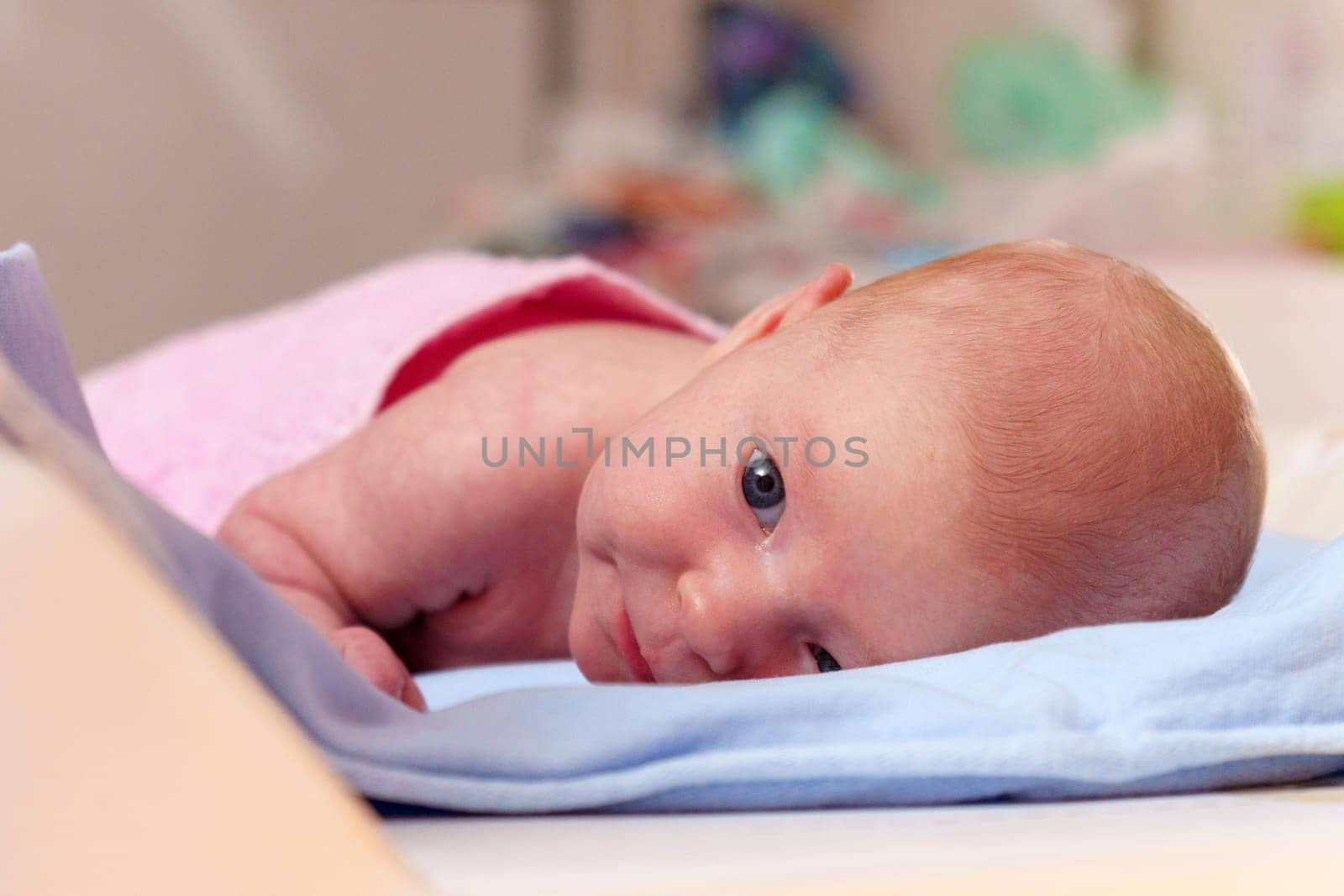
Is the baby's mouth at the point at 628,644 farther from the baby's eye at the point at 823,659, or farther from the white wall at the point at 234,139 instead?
the white wall at the point at 234,139

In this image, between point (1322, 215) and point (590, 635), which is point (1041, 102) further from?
point (590, 635)

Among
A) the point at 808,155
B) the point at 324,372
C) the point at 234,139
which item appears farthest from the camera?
the point at 808,155

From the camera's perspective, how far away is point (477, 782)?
51 centimetres

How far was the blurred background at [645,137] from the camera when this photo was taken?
8.03 ft

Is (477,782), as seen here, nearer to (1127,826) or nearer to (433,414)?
(1127,826)

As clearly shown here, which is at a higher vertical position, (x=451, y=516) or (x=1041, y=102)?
(x=1041, y=102)

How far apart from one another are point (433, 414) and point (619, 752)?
0.49 m

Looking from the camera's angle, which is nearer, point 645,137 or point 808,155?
point 808,155

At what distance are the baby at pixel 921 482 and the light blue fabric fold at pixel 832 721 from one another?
69 millimetres

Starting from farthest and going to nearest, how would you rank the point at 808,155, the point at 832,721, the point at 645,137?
the point at 645,137, the point at 808,155, the point at 832,721

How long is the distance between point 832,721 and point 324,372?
0.69m

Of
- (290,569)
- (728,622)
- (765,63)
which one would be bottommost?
(290,569)

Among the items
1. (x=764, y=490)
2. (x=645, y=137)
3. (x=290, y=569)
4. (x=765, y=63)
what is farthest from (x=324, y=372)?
(x=765, y=63)

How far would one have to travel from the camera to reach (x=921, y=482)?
0.69m
